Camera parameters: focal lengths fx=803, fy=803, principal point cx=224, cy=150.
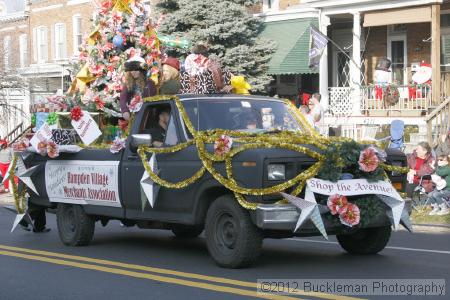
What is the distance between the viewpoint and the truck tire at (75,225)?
10977 millimetres

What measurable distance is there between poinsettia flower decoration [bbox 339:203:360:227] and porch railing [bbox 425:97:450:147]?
10690 mm

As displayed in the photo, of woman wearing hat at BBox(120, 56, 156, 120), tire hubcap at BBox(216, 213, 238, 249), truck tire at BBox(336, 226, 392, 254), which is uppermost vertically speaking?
woman wearing hat at BBox(120, 56, 156, 120)

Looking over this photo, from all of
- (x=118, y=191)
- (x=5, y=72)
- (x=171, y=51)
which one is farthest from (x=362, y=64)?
(x=118, y=191)

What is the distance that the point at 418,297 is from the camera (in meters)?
7.00

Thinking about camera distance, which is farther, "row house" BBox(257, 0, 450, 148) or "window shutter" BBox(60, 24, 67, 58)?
"window shutter" BBox(60, 24, 67, 58)

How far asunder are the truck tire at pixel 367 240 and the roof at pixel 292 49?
53.4ft

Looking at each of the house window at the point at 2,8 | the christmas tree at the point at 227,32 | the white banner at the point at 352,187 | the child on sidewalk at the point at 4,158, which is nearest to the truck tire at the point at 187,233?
the white banner at the point at 352,187

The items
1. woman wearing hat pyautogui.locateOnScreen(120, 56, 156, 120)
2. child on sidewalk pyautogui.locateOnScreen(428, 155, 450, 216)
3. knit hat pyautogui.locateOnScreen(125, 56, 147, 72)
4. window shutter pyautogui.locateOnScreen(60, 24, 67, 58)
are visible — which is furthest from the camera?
window shutter pyautogui.locateOnScreen(60, 24, 67, 58)

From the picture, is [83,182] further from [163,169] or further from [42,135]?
[163,169]

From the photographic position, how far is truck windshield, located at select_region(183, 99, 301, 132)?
9.40m

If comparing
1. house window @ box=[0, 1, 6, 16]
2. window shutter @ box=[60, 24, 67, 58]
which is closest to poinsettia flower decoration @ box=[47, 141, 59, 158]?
window shutter @ box=[60, 24, 67, 58]

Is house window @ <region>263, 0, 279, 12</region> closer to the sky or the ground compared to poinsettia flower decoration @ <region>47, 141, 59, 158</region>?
closer to the sky

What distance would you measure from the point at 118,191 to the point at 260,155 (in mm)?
2688

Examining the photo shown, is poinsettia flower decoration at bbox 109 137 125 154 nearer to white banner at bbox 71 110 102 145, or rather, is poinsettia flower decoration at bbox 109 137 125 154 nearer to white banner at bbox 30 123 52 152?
white banner at bbox 71 110 102 145
